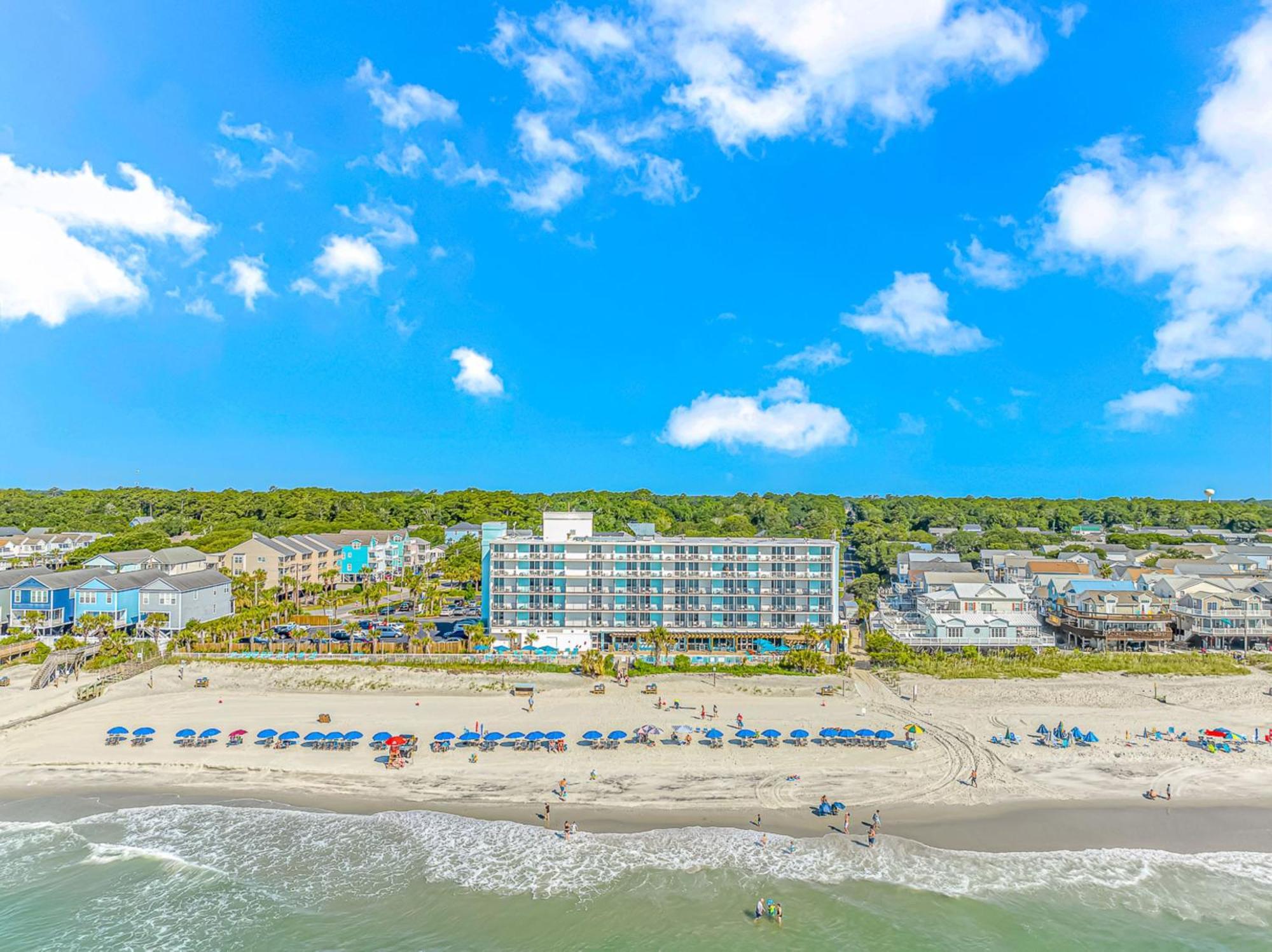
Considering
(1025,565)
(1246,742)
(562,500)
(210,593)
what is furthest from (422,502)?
(1246,742)

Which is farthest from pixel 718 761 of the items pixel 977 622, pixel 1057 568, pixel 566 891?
pixel 1057 568

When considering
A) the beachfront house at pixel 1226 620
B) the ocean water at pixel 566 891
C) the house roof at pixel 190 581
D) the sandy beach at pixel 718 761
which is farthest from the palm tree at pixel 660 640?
the beachfront house at pixel 1226 620

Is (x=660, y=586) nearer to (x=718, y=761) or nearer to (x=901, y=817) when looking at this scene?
(x=718, y=761)

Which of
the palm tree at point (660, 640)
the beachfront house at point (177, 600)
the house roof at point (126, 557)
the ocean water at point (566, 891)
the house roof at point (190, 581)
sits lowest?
the ocean water at point (566, 891)

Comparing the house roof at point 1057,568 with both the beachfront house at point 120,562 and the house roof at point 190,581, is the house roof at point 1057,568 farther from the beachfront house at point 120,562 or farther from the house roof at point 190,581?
the beachfront house at point 120,562

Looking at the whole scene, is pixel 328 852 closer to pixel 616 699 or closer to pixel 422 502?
pixel 616 699

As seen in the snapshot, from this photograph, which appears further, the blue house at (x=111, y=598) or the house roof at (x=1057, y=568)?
the house roof at (x=1057, y=568)

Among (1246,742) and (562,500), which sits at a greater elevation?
(562,500)
